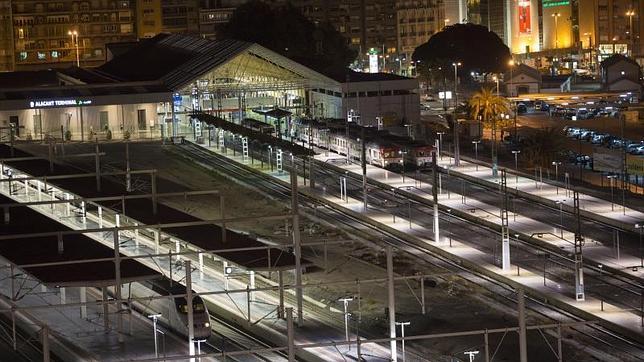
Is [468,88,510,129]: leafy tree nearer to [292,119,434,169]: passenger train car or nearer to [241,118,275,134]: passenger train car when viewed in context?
[292,119,434,169]: passenger train car

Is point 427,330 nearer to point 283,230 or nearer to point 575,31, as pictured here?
point 283,230

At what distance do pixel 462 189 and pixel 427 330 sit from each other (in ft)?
71.6

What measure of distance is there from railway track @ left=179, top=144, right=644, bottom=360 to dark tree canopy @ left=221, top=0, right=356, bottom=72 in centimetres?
3845

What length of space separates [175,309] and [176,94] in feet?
124

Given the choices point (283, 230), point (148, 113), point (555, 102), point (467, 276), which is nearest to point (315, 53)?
point (555, 102)

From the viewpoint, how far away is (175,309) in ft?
113

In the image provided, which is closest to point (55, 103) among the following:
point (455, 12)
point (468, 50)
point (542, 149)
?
point (542, 149)

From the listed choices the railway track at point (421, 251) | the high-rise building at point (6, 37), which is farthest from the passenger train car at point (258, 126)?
the high-rise building at point (6, 37)

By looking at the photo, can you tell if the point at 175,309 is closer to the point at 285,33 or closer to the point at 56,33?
the point at 285,33

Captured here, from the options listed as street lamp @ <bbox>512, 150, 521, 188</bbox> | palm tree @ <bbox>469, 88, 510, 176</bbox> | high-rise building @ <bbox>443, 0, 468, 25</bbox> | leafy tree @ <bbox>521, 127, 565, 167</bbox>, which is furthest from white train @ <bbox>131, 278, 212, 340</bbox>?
high-rise building @ <bbox>443, 0, 468, 25</bbox>

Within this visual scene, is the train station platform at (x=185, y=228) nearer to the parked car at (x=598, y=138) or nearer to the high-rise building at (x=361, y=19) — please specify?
the parked car at (x=598, y=138)

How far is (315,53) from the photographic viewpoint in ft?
344

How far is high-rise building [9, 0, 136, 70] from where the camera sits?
124m

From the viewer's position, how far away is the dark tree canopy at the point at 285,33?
104250 mm
